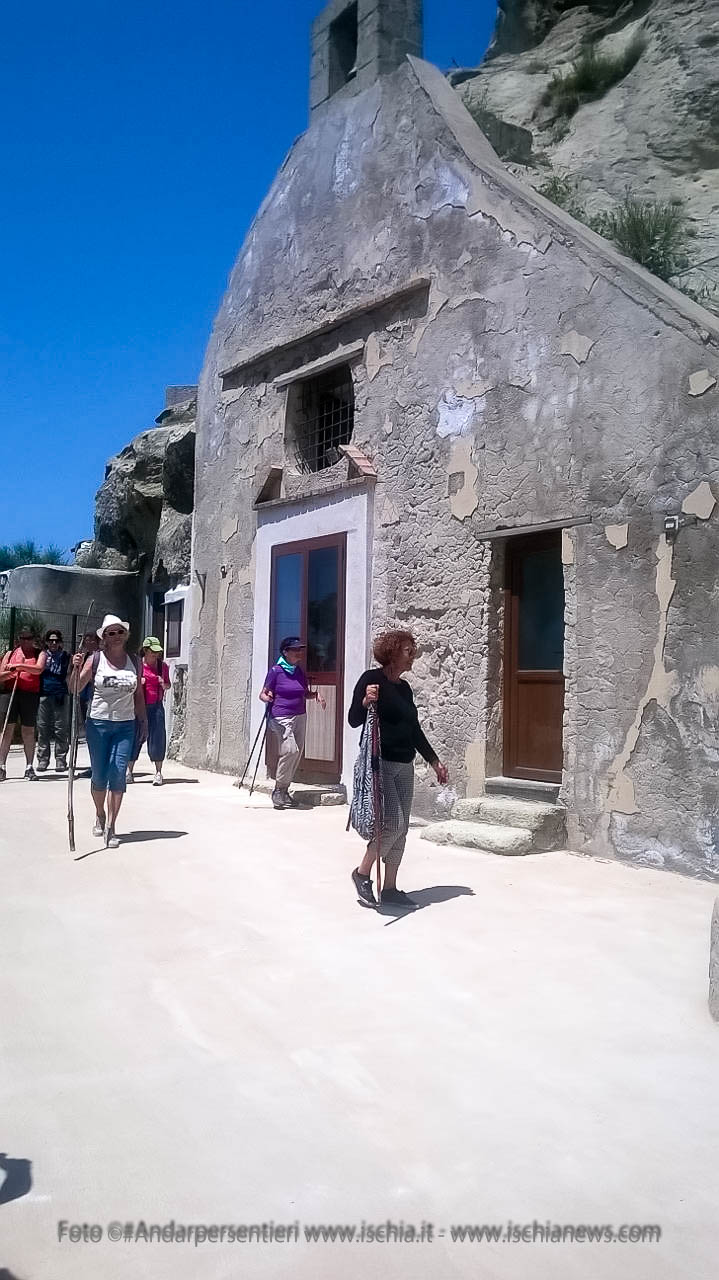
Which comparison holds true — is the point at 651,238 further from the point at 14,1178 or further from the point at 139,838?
the point at 14,1178

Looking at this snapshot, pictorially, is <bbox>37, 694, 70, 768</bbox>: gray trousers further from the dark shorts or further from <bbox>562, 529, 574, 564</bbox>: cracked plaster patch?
<bbox>562, 529, 574, 564</bbox>: cracked plaster patch

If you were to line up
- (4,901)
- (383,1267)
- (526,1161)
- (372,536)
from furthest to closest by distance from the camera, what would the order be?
1. (372,536)
2. (4,901)
3. (526,1161)
4. (383,1267)

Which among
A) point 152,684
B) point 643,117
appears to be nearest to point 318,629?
point 152,684

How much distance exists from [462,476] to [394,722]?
133 inches

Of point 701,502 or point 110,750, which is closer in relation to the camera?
point 701,502

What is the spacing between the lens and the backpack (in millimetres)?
5160

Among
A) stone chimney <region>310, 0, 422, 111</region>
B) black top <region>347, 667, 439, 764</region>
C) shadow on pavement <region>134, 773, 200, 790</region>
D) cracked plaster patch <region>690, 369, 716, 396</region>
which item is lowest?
shadow on pavement <region>134, 773, 200, 790</region>

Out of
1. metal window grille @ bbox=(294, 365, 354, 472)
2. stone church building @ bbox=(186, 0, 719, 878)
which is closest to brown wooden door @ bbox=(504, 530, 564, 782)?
stone church building @ bbox=(186, 0, 719, 878)

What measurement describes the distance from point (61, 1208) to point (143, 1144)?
13.0 inches

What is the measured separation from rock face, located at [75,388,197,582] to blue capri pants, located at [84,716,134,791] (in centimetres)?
800

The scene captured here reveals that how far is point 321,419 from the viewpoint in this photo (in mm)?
10766

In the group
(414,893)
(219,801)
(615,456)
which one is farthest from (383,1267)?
(219,801)

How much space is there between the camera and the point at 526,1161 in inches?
102

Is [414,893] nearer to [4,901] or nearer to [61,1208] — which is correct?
[4,901]
